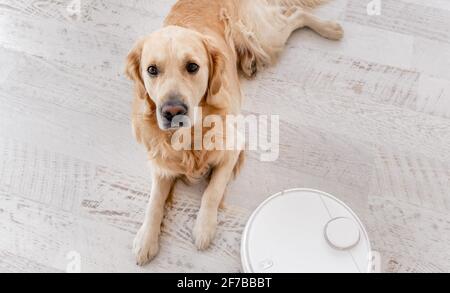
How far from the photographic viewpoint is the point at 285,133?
1800 millimetres

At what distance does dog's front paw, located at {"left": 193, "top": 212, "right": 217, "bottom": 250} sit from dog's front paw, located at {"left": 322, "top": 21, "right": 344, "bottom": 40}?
1.03m

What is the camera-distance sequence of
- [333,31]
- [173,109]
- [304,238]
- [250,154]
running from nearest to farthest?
[173,109] → [304,238] → [250,154] → [333,31]

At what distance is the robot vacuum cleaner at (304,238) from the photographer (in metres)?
1.35

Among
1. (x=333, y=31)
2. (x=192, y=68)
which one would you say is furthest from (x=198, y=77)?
(x=333, y=31)

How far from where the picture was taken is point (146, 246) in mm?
1515

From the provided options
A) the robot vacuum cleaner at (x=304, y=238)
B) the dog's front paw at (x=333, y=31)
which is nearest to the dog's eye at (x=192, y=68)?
the robot vacuum cleaner at (x=304, y=238)

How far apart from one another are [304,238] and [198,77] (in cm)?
61

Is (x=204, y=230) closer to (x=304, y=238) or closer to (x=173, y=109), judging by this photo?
(x=304, y=238)

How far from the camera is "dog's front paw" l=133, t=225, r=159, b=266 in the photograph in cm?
151

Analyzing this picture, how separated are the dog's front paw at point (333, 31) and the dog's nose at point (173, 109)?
103 centimetres

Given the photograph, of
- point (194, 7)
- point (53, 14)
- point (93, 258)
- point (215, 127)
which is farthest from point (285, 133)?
point (53, 14)

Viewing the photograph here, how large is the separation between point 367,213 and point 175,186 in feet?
2.38

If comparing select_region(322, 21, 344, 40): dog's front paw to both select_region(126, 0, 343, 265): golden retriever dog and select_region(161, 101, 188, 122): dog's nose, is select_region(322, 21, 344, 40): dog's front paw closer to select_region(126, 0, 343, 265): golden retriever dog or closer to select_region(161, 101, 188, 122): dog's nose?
select_region(126, 0, 343, 265): golden retriever dog

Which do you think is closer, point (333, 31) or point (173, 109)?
point (173, 109)
